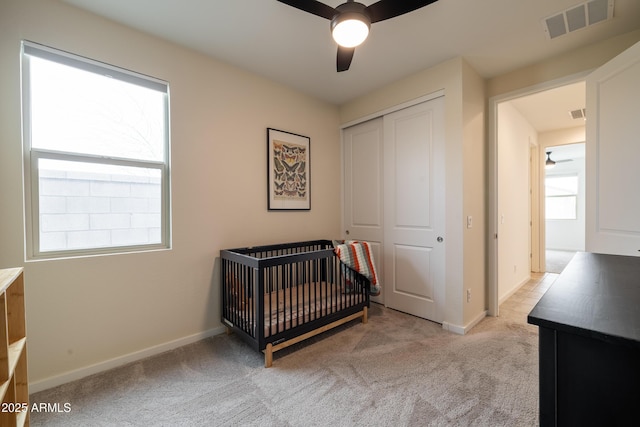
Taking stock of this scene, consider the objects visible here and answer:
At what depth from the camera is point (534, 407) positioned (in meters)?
1.48

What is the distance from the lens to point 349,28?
1467mm

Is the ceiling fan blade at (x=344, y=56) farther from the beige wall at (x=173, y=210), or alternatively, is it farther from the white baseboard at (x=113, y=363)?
the white baseboard at (x=113, y=363)

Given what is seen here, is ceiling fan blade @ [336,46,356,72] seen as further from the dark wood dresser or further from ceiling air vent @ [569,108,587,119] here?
ceiling air vent @ [569,108,587,119]

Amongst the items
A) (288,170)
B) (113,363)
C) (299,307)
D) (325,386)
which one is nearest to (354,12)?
(288,170)

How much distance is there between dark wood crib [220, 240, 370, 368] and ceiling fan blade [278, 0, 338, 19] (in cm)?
→ 156

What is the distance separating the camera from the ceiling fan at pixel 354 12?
1.41 meters

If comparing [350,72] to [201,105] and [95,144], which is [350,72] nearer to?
[201,105]

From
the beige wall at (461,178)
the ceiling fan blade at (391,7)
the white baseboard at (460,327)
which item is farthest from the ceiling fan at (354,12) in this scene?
the white baseboard at (460,327)

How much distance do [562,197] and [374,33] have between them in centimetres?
804

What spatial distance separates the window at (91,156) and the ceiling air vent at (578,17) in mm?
3039

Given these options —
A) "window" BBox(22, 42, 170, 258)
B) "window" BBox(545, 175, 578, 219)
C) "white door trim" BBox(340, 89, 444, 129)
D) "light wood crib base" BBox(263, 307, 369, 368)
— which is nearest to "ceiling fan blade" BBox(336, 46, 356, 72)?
"white door trim" BBox(340, 89, 444, 129)

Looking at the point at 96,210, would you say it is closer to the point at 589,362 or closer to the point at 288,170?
the point at 288,170

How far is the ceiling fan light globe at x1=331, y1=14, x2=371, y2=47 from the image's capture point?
142 cm

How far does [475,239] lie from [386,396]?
1750 mm
